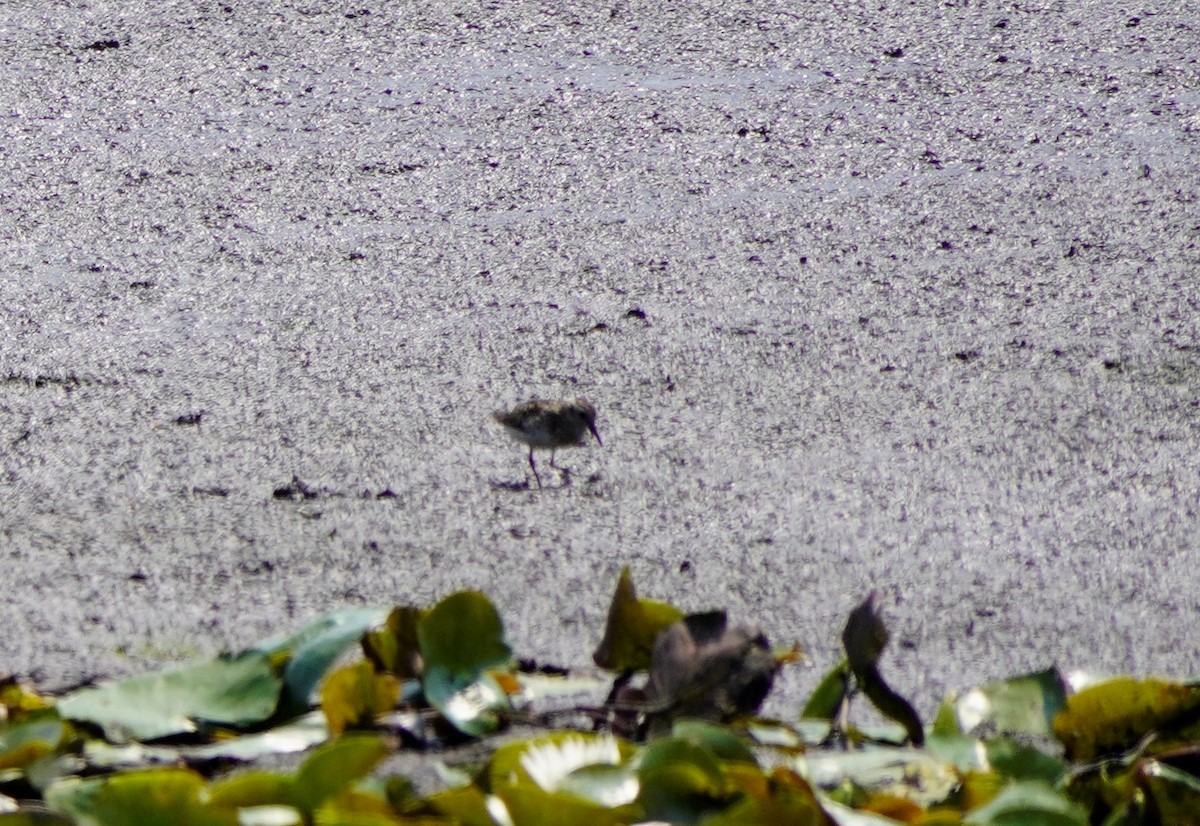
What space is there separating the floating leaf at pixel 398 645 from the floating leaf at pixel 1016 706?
2.52 feet

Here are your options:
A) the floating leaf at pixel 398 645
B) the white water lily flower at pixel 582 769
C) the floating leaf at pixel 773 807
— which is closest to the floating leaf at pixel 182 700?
the floating leaf at pixel 398 645

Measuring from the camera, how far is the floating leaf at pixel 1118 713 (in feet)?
7.82

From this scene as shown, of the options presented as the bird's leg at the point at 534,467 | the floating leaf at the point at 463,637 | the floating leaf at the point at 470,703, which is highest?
the floating leaf at the point at 463,637

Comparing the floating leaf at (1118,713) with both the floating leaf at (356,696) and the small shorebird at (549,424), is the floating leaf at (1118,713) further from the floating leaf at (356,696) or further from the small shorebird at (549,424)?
the small shorebird at (549,424)

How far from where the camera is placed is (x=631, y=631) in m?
2.56

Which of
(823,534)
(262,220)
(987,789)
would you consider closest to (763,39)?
(262,220)

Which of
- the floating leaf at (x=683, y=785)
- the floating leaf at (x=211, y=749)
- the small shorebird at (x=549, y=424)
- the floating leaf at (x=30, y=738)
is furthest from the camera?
the small shorebird at (x=549, y=424)

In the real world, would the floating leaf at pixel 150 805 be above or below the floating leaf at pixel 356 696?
above

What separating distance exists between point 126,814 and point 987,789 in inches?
40.7

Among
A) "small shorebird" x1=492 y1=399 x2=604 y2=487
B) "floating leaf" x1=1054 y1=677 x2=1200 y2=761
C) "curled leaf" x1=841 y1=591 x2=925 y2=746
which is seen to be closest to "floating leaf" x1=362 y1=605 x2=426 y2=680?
"curled leaf" x1=841 y1=591 x2=925 y2=746

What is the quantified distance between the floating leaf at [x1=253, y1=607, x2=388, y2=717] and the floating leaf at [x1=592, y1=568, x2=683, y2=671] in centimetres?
33

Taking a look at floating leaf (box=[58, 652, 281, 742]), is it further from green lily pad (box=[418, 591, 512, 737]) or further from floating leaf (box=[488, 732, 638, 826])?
floating leaf (box=[488, 732, 638, 826])

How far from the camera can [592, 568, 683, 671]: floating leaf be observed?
255cm

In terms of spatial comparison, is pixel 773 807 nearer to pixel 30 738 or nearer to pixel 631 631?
pixel 631 631
